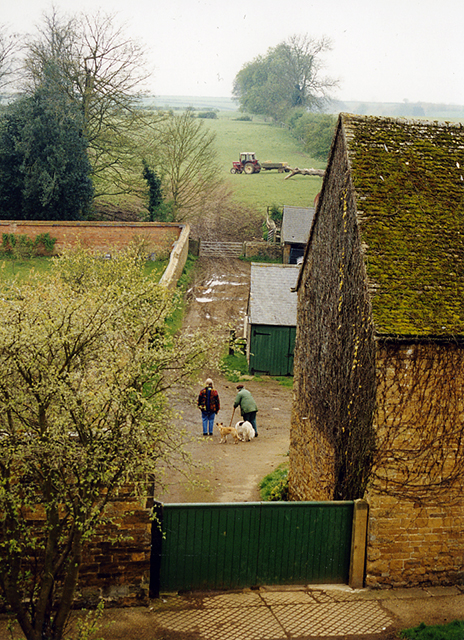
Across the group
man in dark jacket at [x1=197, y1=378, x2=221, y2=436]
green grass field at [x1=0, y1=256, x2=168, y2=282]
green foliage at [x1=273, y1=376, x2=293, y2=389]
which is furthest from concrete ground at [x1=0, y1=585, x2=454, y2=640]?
green grass field at [x1=0, y1=256, x2=168, y2=282]

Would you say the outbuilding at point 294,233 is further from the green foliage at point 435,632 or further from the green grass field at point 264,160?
the green foliage at point 435,632

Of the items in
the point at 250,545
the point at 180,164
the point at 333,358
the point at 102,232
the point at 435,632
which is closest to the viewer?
the point at 435,632

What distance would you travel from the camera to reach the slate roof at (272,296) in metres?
24.6

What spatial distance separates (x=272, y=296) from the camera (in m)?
25.7

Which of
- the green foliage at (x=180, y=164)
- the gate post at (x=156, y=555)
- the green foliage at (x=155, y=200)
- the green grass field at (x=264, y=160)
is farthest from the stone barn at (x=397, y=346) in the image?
the green grass field at (x=264, y=160)

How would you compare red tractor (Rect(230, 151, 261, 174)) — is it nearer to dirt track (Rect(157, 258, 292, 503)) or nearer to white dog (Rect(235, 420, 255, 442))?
dirt track (Rect(157, 258, 292, 503))

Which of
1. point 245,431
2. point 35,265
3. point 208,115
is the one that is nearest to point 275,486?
point 245,431

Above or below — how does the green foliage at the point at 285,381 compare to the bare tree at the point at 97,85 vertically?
below

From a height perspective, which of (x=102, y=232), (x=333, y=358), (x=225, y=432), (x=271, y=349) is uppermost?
(x=102, y=232)

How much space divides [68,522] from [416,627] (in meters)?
4.44

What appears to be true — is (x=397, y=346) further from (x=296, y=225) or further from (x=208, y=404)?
(x=296, y=225)

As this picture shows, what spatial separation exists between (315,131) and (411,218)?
202 feet

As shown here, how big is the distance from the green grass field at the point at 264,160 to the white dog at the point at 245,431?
37466mm

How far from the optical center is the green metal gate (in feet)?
27.3
